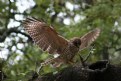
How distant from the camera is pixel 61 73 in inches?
128

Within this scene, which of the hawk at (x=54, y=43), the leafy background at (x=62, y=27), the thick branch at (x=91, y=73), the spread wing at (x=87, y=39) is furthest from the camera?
the leafy background at (x=62, y=27)

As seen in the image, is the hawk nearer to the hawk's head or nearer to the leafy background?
the hawk's head

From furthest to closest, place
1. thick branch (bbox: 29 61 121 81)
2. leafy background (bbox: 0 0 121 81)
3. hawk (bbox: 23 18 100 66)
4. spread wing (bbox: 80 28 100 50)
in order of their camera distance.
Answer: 1. leafy background (bbox: 0 0 121 81)
2. spread wing (bbox: 80 28 100 50)
3. hawk (bbox: 23 18 100 66)
4. thick branch (bbox: 29 61 121 81)

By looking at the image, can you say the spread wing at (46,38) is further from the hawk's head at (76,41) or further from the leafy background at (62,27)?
the leafy background at (62,27)

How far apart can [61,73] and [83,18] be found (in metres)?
4.91

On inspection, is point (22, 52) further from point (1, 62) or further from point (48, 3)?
point (1, 62)

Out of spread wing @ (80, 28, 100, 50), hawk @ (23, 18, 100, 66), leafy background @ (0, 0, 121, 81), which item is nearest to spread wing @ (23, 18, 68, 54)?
hawk @ (23, 18, 100, 66)

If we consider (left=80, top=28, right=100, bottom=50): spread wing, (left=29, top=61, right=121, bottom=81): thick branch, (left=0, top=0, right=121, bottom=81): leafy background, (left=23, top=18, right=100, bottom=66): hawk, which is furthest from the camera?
(left=0, top=0, right=121, bottom=81): leafy background

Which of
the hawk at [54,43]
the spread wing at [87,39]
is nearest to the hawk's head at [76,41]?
the hawk at [54,43]

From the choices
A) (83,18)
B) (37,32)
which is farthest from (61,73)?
(83,18)

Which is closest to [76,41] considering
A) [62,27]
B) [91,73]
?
[91,73]

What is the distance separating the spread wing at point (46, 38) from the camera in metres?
3.46

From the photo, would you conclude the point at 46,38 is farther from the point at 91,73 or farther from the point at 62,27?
the point at 62,27

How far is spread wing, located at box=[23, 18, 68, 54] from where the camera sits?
3.46 m
